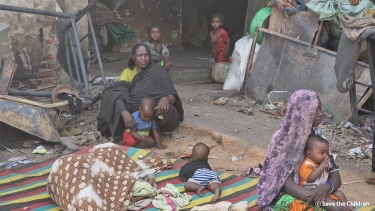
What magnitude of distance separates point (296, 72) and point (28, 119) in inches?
138

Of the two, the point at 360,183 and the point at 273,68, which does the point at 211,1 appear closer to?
the point at 273,68

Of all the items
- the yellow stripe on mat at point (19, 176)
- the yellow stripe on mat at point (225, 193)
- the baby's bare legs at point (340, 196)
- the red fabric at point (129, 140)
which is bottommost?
the yellow stripe on mat at point (19, 176)

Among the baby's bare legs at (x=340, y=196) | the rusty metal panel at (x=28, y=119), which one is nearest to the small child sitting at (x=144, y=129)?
the rusty metal panel at (x=28, y=119)

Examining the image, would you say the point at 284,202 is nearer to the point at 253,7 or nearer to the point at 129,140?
the point at 129,140

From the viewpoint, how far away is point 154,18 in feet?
34.3

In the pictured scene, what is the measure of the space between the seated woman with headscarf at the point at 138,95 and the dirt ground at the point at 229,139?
0.82 ft

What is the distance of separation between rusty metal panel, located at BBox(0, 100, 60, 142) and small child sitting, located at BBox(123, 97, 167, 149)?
2.55 ft

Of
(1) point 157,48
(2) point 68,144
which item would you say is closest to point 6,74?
(2) point 68,144

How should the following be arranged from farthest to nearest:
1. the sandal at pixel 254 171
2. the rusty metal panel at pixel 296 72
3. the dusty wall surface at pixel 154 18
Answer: the dusty wall surface at pixel 154 18, the rusty metal panel at pixel 296 72, the sandal at pixel 254 171

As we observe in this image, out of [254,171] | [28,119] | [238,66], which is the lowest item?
[254,171]

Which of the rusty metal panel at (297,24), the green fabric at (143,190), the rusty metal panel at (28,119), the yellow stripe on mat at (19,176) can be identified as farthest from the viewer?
the rusty metal panel at (297,24)

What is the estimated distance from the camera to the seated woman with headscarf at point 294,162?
11.6 feet

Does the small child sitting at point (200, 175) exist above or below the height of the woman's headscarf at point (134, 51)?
below

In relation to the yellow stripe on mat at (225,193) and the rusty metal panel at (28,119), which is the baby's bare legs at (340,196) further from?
the rusty metal panel at (28,119)
